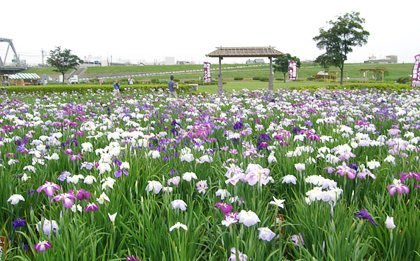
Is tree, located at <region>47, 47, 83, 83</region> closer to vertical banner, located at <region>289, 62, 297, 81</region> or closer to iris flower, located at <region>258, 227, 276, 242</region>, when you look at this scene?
vertical banner, located at <region>289, 62, 297, 81</region>

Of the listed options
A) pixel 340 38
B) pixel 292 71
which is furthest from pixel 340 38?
pixel 292 71

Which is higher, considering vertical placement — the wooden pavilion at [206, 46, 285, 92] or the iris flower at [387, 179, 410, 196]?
the wooden pavilion at [206, 46, 285, 92]

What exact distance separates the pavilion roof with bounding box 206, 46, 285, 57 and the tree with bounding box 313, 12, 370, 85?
17401mm

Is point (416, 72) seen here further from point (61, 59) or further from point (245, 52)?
point (61, 59)

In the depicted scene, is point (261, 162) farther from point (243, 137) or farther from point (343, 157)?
point (243, 137)

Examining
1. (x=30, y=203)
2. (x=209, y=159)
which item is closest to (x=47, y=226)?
(x=30, y=203)

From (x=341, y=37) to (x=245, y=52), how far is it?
2025cm

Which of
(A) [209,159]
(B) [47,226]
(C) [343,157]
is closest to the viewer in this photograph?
(B) [47,226]

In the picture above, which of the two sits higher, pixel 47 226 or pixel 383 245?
pixel 47 226

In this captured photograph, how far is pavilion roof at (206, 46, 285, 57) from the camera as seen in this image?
60.2ft

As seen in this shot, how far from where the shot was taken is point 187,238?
2.00 metres

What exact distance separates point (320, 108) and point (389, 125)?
1.77 meters

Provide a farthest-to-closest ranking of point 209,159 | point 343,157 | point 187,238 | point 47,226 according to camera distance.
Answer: point 209,159 < point 343,157 < point 187,238 < point 47,226

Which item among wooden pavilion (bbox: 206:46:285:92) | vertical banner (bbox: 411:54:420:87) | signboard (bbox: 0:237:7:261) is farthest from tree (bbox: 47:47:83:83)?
signboard (bbox: 0:237:7:261)
